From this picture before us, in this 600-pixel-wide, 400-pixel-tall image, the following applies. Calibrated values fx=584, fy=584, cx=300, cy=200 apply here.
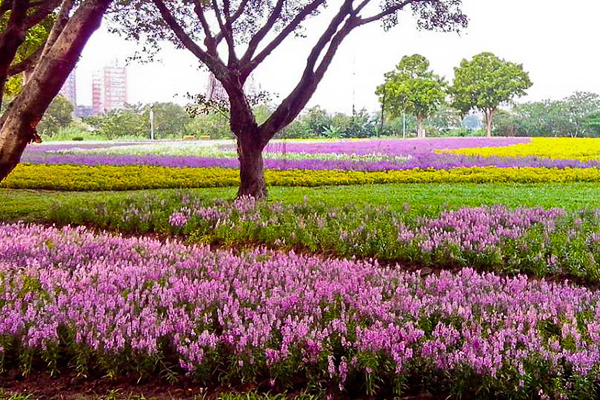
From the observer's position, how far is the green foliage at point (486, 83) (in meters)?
46.9

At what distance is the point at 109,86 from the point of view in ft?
267

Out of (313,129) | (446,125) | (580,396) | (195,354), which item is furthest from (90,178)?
(446,125)

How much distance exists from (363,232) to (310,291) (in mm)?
3217

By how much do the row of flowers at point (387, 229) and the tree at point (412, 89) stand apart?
110ft

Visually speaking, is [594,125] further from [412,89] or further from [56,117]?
[56,117]

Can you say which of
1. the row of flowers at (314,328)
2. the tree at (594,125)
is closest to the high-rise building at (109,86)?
the tree at (594,125)

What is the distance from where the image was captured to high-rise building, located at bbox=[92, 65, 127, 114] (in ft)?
265

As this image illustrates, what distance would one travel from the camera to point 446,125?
214 feet

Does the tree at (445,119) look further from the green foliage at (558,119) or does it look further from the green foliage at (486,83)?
the green foliage at (486,83)

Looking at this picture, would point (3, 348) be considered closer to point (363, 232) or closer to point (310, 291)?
point (310, 291)

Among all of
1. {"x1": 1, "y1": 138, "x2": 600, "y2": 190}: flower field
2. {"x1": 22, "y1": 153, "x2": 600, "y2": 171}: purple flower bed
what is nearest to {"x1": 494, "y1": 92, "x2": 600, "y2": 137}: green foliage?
{"x1": 1, "y1": 138, "x2": 600, "y2": 190}: flower field

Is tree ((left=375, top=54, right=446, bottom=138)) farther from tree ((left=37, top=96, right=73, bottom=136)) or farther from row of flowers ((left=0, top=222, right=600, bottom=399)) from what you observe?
row of flowers ((left=0, top=222, right=600, bottom=399))

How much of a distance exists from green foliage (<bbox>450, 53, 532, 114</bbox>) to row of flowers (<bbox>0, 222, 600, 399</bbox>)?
4507cm

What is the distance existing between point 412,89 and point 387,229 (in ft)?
123
